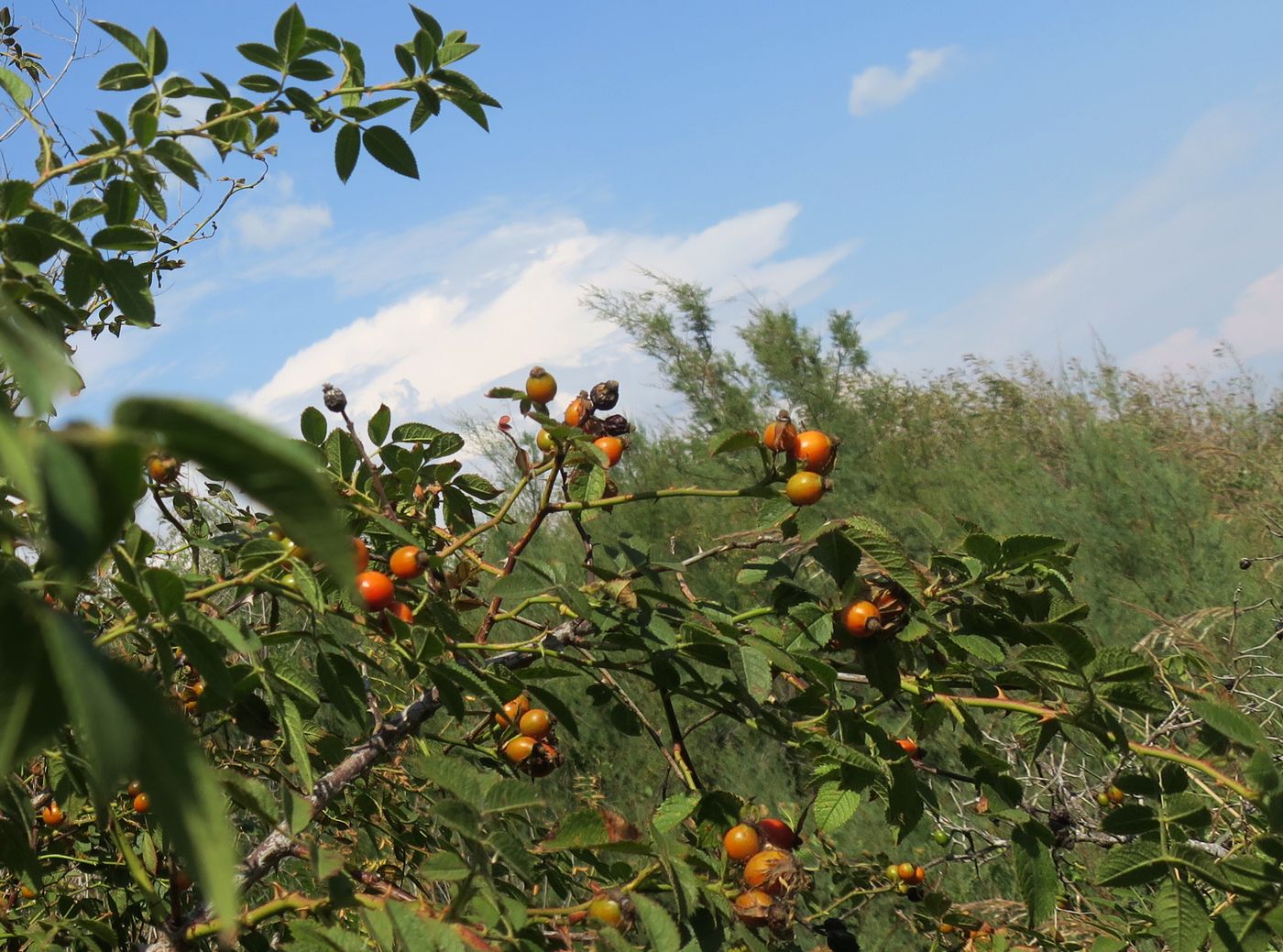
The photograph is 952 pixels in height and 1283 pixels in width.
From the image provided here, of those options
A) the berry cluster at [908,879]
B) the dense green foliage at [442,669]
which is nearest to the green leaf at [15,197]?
the dense green foliage at [442,669]

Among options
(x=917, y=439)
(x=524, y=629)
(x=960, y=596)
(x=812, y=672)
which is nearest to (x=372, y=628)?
(x=812, y=672)

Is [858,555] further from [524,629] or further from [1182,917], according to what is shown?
[524,629]

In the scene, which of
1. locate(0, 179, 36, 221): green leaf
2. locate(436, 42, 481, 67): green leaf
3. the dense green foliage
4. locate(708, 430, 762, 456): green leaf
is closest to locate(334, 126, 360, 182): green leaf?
the dense green foliage

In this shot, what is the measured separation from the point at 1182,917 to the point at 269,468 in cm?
93

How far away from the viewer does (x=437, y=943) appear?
2.06 ft

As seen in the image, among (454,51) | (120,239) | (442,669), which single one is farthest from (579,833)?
(454,51)

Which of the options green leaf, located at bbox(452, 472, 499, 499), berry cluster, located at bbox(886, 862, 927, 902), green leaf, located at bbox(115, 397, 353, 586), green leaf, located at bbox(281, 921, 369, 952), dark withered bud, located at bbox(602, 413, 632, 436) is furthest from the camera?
berry cluster, located at bbox(886, 862, 927, 902)

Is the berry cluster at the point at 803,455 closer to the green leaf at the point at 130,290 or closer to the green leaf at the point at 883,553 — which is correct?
the green leaf at the point at 883,553

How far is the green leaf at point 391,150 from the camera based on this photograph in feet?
3.49

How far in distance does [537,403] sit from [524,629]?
13.7ft

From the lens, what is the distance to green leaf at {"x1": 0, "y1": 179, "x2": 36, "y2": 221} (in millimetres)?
766

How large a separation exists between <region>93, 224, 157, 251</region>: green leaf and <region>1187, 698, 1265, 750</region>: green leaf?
3.37ft

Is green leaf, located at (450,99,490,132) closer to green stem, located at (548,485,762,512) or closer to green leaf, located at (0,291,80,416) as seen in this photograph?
green stem, located at (548,485,762,512)

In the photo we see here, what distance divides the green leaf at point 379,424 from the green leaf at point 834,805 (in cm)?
62
